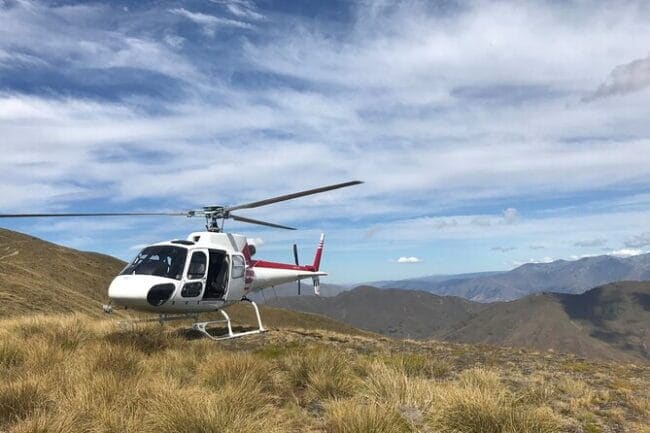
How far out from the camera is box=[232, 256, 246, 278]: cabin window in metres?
16.7

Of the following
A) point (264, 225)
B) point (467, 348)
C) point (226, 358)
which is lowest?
point (467, 348)

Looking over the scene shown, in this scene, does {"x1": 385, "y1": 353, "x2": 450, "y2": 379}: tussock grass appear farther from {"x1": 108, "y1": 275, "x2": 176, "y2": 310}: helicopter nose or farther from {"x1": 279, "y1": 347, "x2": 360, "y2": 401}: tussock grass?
{"x1": 108, "y1": 275, "x2": 176, "y2": 310}: helicopter nose

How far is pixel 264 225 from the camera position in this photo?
1833 cm

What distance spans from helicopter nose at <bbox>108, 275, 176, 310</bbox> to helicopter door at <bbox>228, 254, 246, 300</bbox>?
2901mm

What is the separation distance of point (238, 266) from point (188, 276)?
250cm

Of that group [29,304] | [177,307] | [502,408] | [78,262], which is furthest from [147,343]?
[78,262]

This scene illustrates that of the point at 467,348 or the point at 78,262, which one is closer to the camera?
the point at 467,348

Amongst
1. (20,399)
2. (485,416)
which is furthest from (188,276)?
(485,416)

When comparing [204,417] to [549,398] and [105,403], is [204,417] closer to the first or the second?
[105,403]

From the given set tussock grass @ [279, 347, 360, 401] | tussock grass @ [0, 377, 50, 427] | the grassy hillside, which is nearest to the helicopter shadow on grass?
tussock grass @ [279, 347, 360, 401]

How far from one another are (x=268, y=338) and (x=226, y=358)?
24.2 ft

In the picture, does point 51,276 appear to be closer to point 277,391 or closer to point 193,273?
point 193,273

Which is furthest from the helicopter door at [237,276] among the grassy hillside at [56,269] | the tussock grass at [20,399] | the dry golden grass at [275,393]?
the grassy hillside at [56,269]

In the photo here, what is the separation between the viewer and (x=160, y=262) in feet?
47.3
